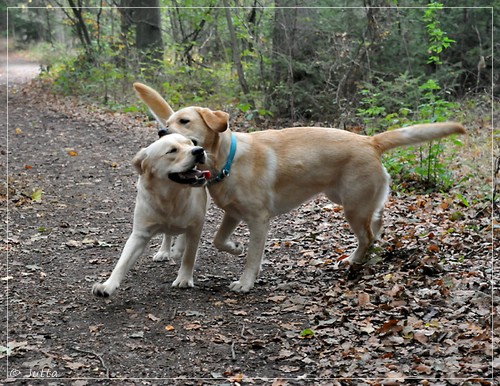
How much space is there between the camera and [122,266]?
489 centimetres

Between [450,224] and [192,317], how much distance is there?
315cm

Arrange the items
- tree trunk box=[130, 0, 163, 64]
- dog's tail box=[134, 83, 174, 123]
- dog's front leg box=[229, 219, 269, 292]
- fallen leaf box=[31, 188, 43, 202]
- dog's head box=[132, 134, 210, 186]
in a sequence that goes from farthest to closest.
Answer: tree trunk box=[130, 0, 163, 64]
fallen leaf box=[31, 188, 43, 202]
dog's tail box=[134, 83, 174, 123]
dog's front leg box=[229, 219, 269, 292]
dog's head box=[132, 134, 210, 186]

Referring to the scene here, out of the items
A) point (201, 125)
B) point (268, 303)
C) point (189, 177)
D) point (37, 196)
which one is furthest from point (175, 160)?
point (37, 196)

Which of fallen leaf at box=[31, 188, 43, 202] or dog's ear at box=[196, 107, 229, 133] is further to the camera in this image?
fallen leaf at box=[31, 188, 43, 202]

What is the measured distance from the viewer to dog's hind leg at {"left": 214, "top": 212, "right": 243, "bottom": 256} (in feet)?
18.2

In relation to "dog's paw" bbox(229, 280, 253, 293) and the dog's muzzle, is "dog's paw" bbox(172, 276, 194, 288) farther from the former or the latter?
the dog's muzzle

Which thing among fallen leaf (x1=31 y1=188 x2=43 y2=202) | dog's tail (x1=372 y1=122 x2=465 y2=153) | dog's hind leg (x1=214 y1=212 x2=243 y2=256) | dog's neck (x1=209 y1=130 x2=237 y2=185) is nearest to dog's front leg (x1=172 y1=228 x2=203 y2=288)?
dog's hind leg (x1=214 y1=212 x2=243 y2=256)

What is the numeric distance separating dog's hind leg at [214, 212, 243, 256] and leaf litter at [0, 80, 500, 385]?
0.30 metres

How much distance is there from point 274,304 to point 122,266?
128cm

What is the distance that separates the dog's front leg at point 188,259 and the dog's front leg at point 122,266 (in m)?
0.36

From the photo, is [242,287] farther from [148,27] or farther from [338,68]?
[148,27]

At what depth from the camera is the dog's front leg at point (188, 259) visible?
5219 millimetres

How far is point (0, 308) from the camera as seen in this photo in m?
4.73

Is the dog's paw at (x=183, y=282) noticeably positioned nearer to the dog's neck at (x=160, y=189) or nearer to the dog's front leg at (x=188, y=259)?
the dog's front leg at (x=188, y=259)
